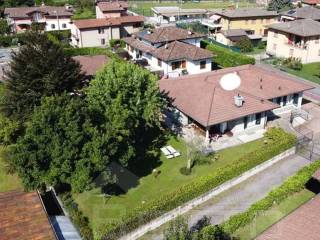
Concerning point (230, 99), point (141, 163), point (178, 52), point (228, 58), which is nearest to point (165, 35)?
point (178, 52)

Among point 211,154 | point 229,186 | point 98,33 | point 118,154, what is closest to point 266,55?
point 98,33

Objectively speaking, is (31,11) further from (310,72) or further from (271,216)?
(271,216)

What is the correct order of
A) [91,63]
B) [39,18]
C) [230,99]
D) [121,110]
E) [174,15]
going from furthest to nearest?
1. [174,15]
2. [39,18]
3. [91,63]
4. [230,99]
5. [121,110]

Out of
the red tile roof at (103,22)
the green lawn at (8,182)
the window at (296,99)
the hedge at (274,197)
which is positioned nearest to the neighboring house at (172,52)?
the red tile roof at (103,22)

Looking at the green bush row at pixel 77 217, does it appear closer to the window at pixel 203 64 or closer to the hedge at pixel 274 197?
the hedge at pixel 274 197

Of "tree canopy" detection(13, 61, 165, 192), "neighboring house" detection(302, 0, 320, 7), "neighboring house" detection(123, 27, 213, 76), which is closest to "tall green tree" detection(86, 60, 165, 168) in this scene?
"tree canopy" detection(13, 61, 165, 192)

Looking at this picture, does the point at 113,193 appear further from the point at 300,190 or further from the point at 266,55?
the point at 266,55
